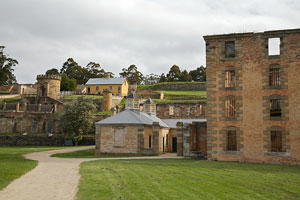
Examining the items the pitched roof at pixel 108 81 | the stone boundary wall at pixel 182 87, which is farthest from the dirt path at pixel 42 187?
the stone boundary wall at pixel 182 87

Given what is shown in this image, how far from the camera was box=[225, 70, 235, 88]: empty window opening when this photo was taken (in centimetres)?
2569

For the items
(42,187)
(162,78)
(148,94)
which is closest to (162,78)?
(162,78)

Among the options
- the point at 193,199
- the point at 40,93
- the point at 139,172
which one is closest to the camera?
Answer: the point at 193,199

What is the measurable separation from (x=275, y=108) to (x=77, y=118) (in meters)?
29.2

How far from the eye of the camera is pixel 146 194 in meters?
10.7

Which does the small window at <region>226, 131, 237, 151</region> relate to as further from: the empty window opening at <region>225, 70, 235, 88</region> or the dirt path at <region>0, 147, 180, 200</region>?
the dirt path at <region>0, 147, 180, 200</region>

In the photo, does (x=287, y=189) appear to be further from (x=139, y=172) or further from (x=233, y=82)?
(x=233, y=82)

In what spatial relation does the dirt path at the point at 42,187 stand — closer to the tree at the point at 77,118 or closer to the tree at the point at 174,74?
the tree at the point at 77,118

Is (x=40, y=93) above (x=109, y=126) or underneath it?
above

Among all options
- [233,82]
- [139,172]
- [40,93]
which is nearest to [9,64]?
[40,93]

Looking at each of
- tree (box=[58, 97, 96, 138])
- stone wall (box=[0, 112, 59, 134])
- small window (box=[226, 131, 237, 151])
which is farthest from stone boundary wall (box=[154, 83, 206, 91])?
small window (box=[226, 131, 237, 151])

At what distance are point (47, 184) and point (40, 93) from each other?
61.5 metres

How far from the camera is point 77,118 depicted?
46656 mm

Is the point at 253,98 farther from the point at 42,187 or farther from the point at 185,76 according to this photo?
the point at 185,76
